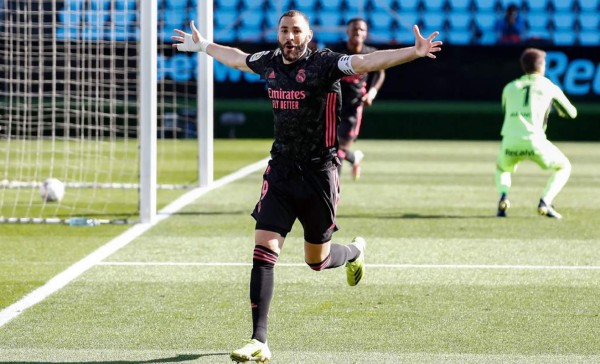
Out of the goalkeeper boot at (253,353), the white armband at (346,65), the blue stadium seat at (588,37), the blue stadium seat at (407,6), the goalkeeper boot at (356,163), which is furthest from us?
the blue stadium seat at (407,6)

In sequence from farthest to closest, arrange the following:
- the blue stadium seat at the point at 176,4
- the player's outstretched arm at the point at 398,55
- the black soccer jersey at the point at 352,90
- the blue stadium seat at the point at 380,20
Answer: the blue stadium seat at the point at 380,20
the blue stadium seat at the point at 176,4
the black soccer jersey at the point at 352,90
the player's outstretched arm at the point at 398,55

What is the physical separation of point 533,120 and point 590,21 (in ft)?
67.0

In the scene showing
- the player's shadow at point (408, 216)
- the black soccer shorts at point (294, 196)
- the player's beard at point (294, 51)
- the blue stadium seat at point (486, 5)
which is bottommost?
the player's shadow at point (408, 216)

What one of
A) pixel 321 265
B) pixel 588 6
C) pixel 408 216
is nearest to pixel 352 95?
pixel 408 216

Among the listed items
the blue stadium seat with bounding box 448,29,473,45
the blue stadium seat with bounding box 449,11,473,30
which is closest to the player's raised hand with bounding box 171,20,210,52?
the blue stadium seat with bounding box 448,29,473,45

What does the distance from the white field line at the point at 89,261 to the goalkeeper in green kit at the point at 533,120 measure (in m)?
3.76

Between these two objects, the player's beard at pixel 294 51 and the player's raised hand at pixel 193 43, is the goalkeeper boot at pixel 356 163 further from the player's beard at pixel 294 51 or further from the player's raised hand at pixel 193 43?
the player's beard at pixel 294 51

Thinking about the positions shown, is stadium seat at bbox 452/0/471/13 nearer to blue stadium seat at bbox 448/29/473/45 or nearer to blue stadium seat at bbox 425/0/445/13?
blue stadium seat at bbox 425/0/445/13

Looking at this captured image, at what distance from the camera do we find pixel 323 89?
6.86 metres

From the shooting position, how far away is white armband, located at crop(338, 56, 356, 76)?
6.73 meters

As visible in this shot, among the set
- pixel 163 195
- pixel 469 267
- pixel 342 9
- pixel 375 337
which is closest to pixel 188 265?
pixel 469 267

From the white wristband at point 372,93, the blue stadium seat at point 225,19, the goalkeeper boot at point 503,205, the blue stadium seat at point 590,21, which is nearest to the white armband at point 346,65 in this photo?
the goalkeeper boot at point 503,205

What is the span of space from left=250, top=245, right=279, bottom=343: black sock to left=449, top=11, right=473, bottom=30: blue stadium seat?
26.4 m

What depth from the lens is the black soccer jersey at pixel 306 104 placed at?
6.81 m
